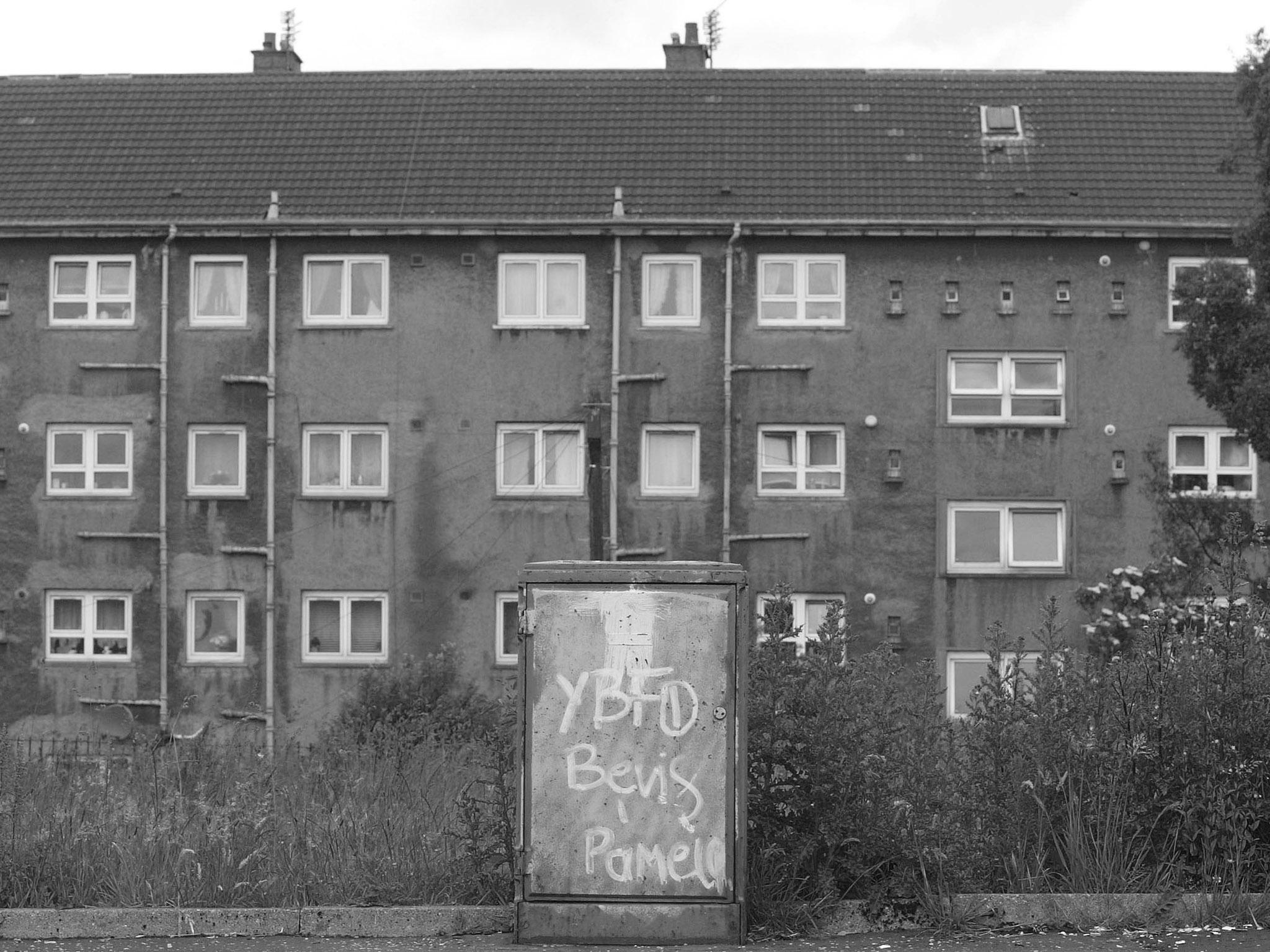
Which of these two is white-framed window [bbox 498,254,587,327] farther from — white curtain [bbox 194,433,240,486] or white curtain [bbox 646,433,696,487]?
white curtain [bbox 194,433,240,486]

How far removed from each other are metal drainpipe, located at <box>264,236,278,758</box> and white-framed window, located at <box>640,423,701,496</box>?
262 inches

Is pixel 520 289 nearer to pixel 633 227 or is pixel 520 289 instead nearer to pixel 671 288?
pixel 633 227

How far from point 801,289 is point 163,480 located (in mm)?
11984

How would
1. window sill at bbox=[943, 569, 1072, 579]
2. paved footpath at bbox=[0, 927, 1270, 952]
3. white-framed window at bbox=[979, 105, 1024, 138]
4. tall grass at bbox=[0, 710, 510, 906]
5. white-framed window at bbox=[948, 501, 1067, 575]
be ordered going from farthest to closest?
white-framed window at bbox=[979, 105, 1024, 138], white-framed window at bbox=[948, 501, 1067, 575], window sill at bbox=[943, 569, 1072, 579], tall grass at bbox=[0, 710, 510, 906], paved footpath at bbox=[0, 927, 1270, 952]

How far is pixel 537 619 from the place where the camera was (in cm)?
809

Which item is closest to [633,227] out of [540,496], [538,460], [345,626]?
[538,460]

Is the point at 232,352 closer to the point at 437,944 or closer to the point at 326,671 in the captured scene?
the point at 326,671

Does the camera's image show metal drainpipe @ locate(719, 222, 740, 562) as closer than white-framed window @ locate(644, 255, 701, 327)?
Yes

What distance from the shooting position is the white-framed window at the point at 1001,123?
31.8m

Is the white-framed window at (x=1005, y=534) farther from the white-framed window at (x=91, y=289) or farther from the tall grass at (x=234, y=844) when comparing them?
the tall grass at (x=234, y=844)

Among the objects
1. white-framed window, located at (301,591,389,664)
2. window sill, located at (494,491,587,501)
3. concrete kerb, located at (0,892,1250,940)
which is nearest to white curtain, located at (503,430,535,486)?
window sill, located at (494,491,587,501)

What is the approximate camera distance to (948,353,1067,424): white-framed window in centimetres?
2986

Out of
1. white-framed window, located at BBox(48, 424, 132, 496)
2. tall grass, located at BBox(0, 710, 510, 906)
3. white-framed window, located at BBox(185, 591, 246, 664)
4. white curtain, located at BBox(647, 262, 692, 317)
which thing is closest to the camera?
tall grass, located at BBox(0, 710, 510, 906)

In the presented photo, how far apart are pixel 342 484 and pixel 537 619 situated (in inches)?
896
